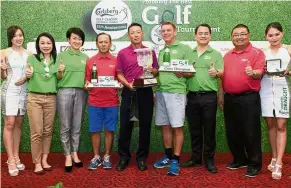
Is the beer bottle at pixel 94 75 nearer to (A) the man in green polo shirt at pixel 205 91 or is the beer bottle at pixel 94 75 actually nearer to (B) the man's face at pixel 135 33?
(B) the man's face at pixel 135 33

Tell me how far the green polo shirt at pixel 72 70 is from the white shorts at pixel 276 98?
2.32 metres

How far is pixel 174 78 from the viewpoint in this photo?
4430 mm

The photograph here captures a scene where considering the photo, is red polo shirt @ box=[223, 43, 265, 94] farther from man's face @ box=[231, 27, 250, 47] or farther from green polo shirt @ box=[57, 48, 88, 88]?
green polo shirt @ box=[57, 48, 88, 88]

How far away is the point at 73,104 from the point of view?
15.0 ft

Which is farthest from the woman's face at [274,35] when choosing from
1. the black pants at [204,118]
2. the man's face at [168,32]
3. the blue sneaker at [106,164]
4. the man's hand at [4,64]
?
the man's hand at [4,64]

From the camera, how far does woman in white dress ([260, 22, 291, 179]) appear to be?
13.9 feet

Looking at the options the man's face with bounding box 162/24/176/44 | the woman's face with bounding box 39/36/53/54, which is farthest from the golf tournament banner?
the woman's face with bounding box 39/36/53/54

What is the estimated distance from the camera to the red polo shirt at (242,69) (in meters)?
4.26

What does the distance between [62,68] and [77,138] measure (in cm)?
Result: 96

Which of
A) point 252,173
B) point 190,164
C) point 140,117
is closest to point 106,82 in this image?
point 140,117

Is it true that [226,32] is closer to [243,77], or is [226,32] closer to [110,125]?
[243,77]

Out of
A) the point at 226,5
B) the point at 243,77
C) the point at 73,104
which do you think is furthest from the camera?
the point at 226,5

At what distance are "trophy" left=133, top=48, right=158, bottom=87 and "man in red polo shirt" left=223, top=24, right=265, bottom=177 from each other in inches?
36.7

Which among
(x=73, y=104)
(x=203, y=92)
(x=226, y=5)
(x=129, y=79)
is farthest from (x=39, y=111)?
(x=226, y=5)
